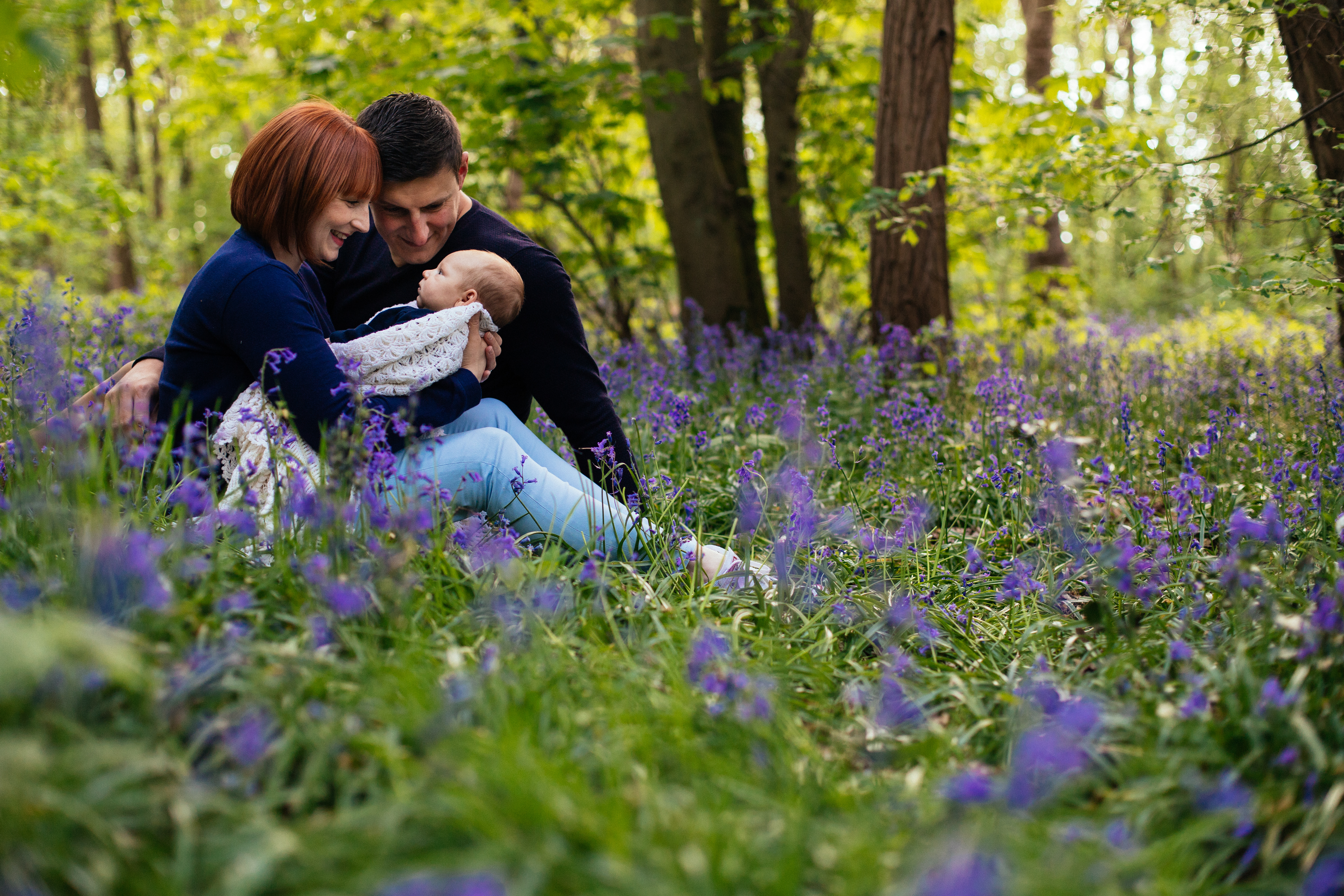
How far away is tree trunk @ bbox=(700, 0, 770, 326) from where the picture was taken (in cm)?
614

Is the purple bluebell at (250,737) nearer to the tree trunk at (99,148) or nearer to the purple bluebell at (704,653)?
the purple bluebell at (704,653)

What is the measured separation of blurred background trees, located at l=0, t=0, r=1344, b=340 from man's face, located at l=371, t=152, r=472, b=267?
3.63 ft

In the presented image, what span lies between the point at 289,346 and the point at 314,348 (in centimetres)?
6

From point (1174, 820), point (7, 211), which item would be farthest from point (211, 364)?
point (7, 211)

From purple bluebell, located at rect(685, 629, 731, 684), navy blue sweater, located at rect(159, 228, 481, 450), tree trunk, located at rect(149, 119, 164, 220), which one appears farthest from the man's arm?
tree trunk, located at rect(149, 119, 164, 220)

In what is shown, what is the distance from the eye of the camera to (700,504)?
3062mm

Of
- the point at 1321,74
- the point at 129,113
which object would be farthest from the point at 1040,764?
the point at 129,113

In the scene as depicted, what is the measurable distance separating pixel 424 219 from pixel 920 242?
9.85 feet

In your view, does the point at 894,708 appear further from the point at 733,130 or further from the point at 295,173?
the point at 733,130

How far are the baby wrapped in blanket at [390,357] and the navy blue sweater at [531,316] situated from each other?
102mm

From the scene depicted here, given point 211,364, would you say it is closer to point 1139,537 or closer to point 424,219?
point 424,219

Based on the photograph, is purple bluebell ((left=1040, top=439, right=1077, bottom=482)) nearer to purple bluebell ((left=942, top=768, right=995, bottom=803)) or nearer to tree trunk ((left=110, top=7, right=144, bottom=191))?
purple bluebell ((left=942, top=768, right=995, bottom=803))

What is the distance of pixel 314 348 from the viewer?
7.47 ft

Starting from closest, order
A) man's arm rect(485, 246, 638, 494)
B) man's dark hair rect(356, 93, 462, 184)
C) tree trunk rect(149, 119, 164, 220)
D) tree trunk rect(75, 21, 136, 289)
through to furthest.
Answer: man's dark hair rect(356, 93, 462, 184) → man's arm rect(485, 246, 638, 494) → tree trunk rect(75, 21, 136, 289) → tree trunk rect(149, 119, 164, 220)
